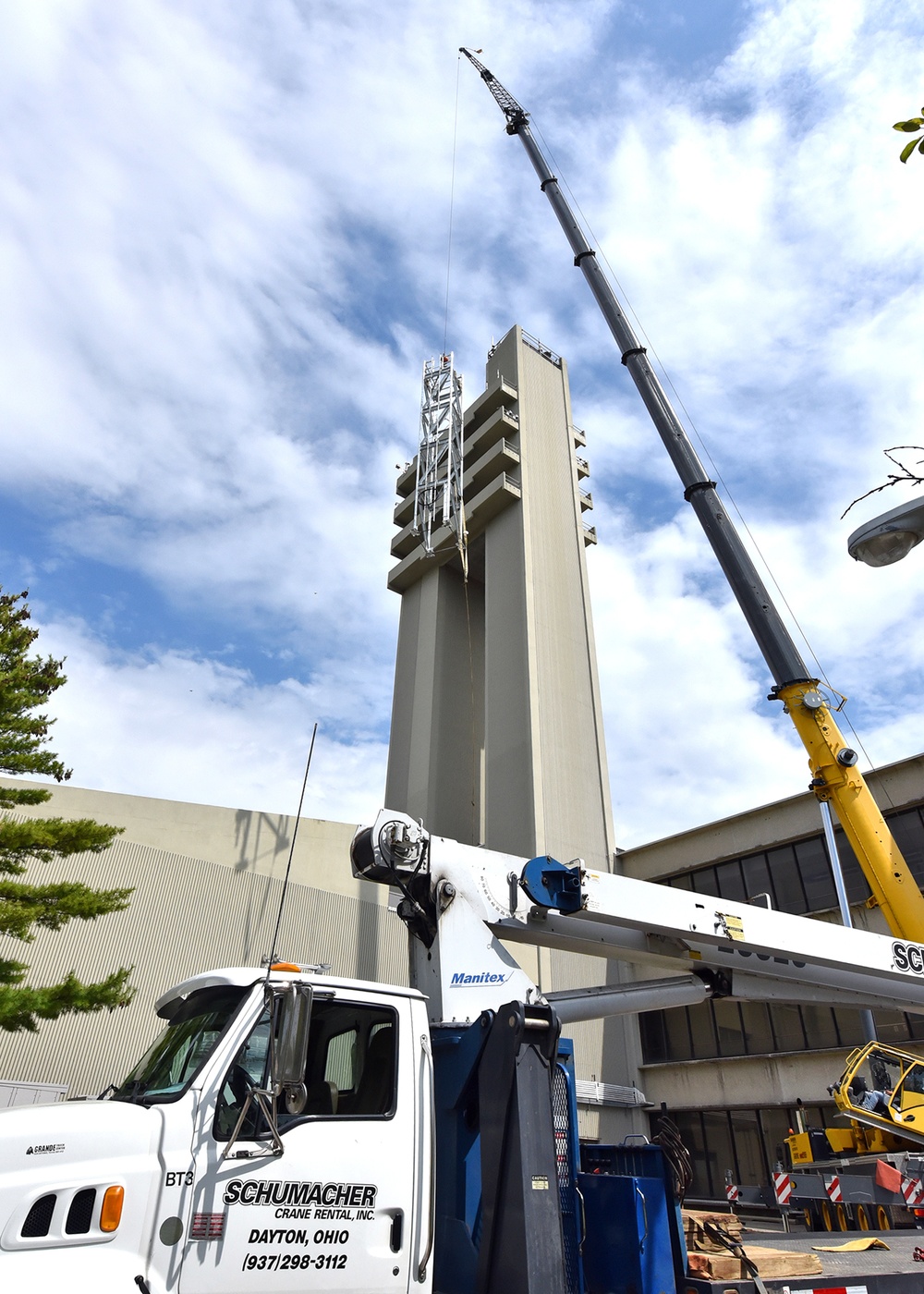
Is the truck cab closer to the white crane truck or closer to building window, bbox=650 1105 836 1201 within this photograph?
the white crane truck

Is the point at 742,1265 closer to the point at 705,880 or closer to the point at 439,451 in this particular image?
the point at 705,880

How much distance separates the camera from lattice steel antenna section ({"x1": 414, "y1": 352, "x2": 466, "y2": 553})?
37.7 meters

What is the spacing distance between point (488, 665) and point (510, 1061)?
1187 inches

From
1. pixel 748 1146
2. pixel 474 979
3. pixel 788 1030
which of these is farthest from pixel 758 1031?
pixel 474 979

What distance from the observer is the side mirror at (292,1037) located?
413 cm

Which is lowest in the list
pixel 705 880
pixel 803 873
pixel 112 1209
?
pixel 112 1209

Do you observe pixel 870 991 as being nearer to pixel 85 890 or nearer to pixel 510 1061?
pixel 510 1061

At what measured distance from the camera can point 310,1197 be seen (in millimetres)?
4262

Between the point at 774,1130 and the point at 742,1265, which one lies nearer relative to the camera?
the point at 742,1265

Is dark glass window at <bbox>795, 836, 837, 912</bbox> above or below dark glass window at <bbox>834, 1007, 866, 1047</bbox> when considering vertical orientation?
above

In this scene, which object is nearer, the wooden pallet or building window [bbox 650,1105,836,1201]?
the wooden pallet

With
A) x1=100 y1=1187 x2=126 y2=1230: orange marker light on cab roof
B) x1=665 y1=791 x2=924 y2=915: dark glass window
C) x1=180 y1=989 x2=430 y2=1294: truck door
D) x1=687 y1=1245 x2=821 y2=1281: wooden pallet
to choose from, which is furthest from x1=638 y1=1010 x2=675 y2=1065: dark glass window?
x1=100 y1=1187 x2=126 y2=1230: orange marker light on cab roof

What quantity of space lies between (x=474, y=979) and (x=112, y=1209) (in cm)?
266

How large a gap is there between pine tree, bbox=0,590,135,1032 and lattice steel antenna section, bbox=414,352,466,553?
74.2 ft
